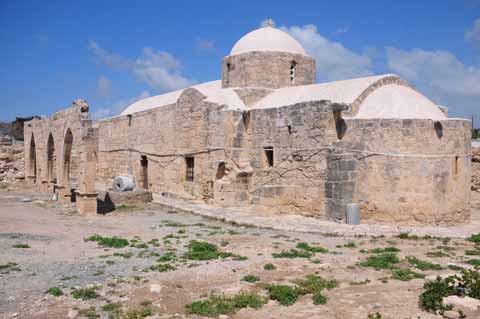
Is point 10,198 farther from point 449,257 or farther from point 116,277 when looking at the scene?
point 449,257

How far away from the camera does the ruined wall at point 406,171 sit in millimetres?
10156

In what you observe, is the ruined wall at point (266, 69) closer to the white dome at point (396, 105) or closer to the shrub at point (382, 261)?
the white dome at point (396, 105)

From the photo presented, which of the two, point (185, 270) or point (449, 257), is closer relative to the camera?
point (185, 270)

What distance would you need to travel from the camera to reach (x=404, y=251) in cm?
796

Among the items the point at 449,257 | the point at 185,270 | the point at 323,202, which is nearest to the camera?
the point at 185,270

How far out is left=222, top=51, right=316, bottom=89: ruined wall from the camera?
14.8m

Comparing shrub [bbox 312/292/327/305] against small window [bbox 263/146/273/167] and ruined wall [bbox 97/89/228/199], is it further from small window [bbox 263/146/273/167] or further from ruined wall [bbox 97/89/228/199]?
ruined wall [bbox 97/89/228/199]

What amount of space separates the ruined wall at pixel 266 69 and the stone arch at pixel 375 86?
153 inches

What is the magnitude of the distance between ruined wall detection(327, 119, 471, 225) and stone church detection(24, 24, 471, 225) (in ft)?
0.07

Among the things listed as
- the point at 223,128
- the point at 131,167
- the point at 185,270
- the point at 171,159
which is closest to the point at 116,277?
the point at 185,270

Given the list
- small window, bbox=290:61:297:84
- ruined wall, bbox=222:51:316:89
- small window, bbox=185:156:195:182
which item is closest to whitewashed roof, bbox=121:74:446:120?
ruined wall, bbox=222:51:316:89

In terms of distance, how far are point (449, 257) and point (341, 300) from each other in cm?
320

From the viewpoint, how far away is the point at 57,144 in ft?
51.5

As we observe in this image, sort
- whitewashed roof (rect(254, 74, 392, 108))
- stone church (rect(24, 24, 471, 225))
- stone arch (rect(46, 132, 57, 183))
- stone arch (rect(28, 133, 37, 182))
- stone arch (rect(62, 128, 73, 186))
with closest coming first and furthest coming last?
stone church (rect(24, 24, 471, 225)) → whitewashed roof (rect(254, 74, 392, 108)) → stone arch (rect(62, 128, 73, 186)) → stone arch (rect(46, 132, 57, 183)) → stone arch (rect(28, 133, 37, 182))
